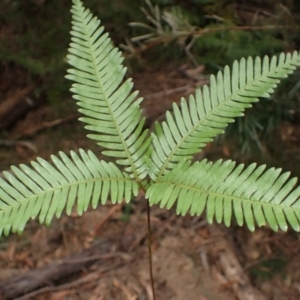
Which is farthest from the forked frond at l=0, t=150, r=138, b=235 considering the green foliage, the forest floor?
the green foliage

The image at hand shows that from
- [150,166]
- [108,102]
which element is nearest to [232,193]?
[150,166]

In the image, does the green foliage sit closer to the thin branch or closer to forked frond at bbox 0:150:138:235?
the thin branch

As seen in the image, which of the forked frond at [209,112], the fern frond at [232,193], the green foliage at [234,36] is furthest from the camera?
the green foliage at [234,36]

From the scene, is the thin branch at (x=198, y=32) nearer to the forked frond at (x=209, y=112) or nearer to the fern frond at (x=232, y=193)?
the forked frond at (x=209, y=112)

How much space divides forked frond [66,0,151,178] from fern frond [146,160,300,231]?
0.55 feet

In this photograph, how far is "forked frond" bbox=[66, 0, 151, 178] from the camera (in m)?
1.51

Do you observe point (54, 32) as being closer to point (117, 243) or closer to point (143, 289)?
point (117, 243)

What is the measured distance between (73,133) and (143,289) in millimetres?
1155

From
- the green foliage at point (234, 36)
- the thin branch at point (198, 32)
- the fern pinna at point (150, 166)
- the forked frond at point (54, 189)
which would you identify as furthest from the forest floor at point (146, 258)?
the forked frond at point (54, 189)

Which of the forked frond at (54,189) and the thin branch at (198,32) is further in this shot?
the thin branch at (198,32)

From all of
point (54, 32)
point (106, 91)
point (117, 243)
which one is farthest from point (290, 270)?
point (54, 32)

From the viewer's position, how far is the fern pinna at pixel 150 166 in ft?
4.13

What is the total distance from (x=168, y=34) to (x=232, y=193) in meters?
1.69

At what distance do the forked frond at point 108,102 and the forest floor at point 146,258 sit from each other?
1025 mm
